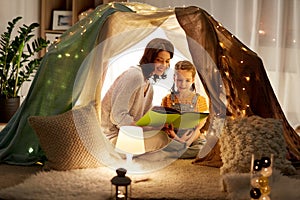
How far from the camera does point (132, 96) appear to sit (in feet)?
10.8

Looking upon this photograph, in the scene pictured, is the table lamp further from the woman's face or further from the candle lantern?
the woman's face

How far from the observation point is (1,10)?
16.6 feet

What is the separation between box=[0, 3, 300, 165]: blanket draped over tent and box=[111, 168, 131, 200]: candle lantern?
0.76 metres

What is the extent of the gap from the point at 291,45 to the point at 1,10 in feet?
8.49

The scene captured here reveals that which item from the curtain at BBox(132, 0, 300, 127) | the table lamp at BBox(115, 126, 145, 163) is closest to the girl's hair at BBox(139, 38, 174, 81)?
the table lamp at BBox(115, 126, 145, 163)

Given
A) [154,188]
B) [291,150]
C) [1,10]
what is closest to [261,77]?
[291,150]

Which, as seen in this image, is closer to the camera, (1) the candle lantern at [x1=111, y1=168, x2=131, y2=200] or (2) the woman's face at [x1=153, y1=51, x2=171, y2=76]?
(1) the candle lantern at [x1=111, y1=168, x2=131, y2=200]

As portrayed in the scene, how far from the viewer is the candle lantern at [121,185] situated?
2215 millimetres

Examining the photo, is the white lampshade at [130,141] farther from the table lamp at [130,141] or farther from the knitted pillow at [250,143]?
the knitted pillow at [250,143]

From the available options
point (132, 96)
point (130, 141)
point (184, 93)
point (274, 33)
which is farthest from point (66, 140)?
point (274, 33)

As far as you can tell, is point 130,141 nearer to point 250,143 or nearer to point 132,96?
point 132,96

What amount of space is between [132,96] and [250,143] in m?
0.82

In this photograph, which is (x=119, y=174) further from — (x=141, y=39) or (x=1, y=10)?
(x=1, y=10)

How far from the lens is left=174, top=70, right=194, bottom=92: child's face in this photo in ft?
11.9
